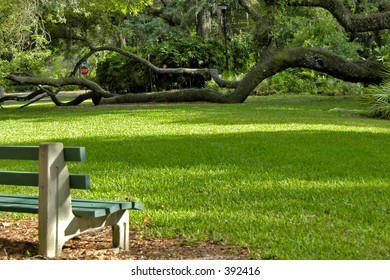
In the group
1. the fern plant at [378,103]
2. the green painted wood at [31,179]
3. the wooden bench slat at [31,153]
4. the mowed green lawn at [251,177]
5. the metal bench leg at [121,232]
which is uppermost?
the wooden bench slat at [31,153]

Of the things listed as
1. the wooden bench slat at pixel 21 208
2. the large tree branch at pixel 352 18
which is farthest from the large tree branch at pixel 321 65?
the wooden bench slat at pixel 21 208

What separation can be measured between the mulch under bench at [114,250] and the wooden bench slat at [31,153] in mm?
749

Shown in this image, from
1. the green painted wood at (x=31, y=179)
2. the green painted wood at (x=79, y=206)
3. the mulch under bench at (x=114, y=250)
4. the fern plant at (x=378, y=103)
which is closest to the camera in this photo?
the green painted wood at (x=31, y=179)

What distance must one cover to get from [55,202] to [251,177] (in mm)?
4251

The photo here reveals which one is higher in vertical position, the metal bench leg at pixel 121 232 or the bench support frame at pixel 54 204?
the bench support frame at pixel 54 204

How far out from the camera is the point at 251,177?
9.27m

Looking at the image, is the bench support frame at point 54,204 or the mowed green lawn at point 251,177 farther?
the mowed green lawn at point 251,177

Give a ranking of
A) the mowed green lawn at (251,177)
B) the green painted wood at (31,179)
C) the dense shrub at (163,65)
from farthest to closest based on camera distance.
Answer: the dense shrub at (163,65) → the mowed green lawn at (251,177) → the green painted wood at (31,179)

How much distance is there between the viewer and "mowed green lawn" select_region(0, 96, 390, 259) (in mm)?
6273

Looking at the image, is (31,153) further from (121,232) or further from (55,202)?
(121,232)

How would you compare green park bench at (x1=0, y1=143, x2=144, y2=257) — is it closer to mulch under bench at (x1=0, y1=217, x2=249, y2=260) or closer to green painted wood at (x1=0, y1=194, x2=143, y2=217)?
green painted wood at (x1=0, y1=194, x2=143, y2=217)

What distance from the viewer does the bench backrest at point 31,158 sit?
209 inches

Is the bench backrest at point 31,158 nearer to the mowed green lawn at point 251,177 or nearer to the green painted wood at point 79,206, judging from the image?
the green painted wood at point 79,206

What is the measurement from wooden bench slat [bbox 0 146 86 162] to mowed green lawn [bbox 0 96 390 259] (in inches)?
55.5
